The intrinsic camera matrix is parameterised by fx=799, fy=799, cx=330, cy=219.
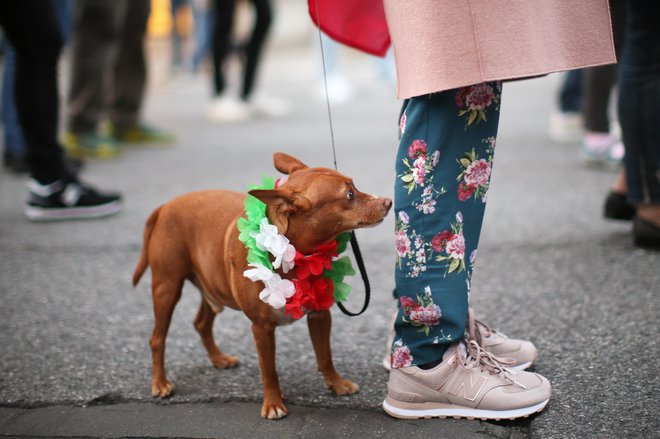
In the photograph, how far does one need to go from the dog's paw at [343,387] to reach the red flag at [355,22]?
100cm

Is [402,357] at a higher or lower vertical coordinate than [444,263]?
lower

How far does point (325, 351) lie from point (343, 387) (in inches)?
4.6

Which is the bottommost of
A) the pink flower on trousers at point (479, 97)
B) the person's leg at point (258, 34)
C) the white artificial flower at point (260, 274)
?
the white artificial flower at point (260, 274)

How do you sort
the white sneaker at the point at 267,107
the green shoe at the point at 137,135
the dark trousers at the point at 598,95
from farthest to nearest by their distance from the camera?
the white sneaker at the point at 267,107, the green shoe at the point at 137,135, the dark trousers at the point at 598,95

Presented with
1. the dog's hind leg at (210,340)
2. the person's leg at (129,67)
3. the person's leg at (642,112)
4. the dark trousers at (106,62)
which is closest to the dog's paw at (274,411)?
the dog's hind leg at (210,340)

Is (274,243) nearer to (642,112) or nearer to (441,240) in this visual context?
(441,240)

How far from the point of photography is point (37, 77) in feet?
12.9

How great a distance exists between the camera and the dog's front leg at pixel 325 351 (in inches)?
87.4

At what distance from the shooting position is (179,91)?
1052cm

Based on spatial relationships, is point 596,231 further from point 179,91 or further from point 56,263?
point 179,91

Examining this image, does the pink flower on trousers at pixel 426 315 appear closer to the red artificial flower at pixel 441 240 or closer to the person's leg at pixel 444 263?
the person's leg at pixel 444 263

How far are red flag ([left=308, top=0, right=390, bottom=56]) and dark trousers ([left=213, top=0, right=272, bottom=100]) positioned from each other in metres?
5.14

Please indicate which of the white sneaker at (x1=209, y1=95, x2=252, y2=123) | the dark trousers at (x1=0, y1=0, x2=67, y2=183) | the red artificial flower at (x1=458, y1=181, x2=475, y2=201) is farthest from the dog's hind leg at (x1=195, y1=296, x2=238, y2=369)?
the white sneaker at (x1=209, y1=95, x2=252, y2=123)

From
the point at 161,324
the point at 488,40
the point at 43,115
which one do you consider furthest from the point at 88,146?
the point at 488,40
